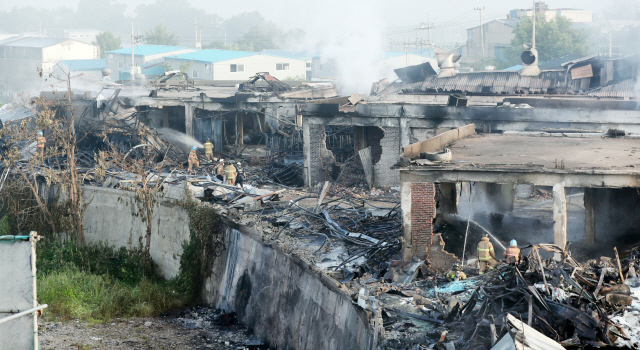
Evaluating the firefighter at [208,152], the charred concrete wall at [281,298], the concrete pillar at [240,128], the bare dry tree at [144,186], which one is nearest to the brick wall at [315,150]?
the firefighter at [208,152]

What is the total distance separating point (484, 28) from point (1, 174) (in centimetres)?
5713

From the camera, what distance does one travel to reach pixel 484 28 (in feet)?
238

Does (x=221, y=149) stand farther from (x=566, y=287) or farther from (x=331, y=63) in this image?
(x=331, y=63)

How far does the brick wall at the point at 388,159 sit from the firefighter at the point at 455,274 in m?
9.86

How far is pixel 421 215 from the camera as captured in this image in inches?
613

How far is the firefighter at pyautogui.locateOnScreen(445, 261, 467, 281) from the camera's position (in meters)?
14.4

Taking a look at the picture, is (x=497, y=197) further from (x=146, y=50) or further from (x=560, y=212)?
(x=146, y=50)

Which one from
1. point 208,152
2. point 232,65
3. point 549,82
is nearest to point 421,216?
point 208,152

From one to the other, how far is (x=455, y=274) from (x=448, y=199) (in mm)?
5554

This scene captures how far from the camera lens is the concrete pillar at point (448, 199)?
1958 centimetres

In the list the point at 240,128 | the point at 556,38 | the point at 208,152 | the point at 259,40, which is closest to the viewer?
the point at 208,152

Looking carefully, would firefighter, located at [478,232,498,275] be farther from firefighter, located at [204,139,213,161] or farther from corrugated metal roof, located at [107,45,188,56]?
corrugated metal roof, located at [107,45,188,56]

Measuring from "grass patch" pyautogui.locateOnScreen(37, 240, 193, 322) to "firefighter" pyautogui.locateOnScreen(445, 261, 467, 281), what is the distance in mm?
8953

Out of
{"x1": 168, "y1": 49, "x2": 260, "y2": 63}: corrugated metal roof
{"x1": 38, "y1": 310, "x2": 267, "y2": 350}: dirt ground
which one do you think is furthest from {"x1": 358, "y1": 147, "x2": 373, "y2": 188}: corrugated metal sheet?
{"x1": 168, "y1": 49, "x2": 260, "y2": 63}: corrugated metal roof
